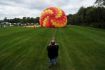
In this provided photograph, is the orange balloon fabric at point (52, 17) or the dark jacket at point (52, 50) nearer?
the dark jacket at point (52, 50)

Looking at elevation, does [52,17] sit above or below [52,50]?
above

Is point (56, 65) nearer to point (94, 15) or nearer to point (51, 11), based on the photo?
point (51, 11)

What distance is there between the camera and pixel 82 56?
718 inches

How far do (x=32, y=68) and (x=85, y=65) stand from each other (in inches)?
106

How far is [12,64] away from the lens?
1569 cm

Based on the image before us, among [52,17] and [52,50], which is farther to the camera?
[52,17]

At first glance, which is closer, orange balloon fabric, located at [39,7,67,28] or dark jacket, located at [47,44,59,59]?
dark jacket, located at [47,44,59,59]

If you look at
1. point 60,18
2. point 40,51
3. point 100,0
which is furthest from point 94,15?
point 40,51

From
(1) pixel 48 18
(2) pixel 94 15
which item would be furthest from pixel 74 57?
(2) pixel 94 15

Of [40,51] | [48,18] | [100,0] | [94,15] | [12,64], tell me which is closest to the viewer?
[12,64]

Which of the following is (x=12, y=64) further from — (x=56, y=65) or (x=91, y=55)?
(x=91, y=55)

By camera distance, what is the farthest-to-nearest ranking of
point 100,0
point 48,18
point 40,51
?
point 100,0 → point 48,18 → point 40,51

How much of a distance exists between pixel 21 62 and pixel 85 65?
11.2 ft

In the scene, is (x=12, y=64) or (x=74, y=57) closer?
(x=12, y=64)
